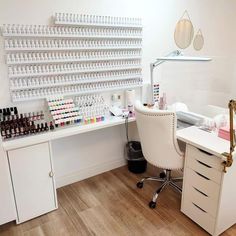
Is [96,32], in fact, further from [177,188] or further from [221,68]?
[221,68]

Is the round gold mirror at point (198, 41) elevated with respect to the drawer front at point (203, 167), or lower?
elevated

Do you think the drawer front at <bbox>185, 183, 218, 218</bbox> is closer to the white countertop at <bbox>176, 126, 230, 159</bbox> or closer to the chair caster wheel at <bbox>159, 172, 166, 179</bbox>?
the white countertop at <bbox>176, 126, 230, 159</bbox>

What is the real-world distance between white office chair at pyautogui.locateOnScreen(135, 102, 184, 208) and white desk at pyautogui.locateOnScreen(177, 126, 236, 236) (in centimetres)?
9


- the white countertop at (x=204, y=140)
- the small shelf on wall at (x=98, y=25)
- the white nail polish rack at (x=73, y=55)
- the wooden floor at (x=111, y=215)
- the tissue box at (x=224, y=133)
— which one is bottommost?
the wooden floor at (x=111, y=215)

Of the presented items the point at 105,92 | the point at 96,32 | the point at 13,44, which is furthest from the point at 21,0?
the point at 105,92

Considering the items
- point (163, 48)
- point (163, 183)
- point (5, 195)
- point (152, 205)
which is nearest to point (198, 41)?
point (163, 48)

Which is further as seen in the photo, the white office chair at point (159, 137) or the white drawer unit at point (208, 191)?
the white office chair at point (159, 137)

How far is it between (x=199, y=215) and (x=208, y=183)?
0.34m

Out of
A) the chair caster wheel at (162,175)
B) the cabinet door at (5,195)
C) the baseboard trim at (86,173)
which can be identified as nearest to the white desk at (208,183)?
the chair caster wheel at (162,175)

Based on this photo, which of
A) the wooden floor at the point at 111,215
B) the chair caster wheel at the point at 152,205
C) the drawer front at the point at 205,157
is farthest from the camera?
the chair caster wheel at the point at 152,205

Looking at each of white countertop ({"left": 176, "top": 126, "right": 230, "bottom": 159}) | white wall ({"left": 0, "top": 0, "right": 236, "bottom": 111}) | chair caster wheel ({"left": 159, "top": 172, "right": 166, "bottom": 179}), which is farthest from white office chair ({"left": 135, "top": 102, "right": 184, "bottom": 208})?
white wall ({"left": 0, "top": 0, "right": 236, "bottom": 111})

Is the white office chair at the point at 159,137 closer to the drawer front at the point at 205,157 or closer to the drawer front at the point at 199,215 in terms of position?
the drawer front at the point at 205,157

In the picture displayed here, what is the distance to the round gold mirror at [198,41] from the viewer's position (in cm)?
324

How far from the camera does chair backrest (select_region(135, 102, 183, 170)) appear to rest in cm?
190
